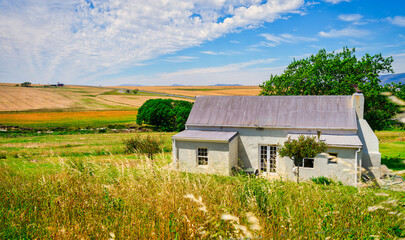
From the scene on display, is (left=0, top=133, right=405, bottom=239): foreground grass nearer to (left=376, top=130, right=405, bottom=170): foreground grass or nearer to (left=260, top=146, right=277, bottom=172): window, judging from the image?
(left=376, top=130, right=405, bottom=170): foreground grass

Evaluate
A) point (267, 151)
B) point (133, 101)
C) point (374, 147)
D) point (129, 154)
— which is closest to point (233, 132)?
point (267, 151)

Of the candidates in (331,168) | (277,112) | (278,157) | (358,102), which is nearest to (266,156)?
(278,157)

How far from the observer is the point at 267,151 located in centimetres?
1716

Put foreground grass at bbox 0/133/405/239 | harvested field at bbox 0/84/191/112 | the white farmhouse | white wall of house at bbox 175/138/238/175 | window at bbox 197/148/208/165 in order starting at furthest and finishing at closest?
harvested field at bbox 0/84/191/112, window at bbox 197/148/208/165, white wall of house at bbox 175/138/238/175, the white farmhouse, foreground grass at bbox 0/133/405/239

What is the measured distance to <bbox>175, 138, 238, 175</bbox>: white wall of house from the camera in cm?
1636

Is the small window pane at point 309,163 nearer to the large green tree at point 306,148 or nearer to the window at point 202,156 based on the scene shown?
the large green tree at point 306,148

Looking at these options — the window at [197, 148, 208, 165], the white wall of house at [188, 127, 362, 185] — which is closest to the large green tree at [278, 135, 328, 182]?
the white wall of house at [188, 127, 362, 185]

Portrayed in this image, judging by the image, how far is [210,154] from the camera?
16.8m

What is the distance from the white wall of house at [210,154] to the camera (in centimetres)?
1636

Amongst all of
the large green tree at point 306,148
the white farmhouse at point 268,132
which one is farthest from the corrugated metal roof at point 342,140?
the large green tree at point 306,148

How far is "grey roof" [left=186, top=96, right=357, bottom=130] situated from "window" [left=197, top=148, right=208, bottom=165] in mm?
2438

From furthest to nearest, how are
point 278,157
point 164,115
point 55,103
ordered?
point 55,103 < point 164,115 < point 278,157

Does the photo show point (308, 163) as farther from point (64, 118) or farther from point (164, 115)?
point (64, 118)

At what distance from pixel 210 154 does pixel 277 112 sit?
19.8 ft
